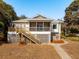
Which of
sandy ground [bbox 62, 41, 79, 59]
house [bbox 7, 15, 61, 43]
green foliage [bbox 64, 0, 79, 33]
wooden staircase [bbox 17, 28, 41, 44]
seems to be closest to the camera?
sandy ground [bbox 62, 41, 79, 59]

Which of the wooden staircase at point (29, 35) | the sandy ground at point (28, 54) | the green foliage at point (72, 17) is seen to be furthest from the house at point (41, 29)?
the sandy ground at point (28, 54)

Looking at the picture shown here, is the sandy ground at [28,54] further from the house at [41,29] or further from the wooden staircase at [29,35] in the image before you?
the house at [41,29]

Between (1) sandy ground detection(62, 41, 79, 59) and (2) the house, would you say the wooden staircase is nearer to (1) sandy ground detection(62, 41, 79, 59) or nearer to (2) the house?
(2) the house

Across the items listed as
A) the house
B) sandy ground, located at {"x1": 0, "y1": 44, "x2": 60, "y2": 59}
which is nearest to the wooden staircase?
the house

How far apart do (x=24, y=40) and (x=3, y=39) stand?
571 centimetres

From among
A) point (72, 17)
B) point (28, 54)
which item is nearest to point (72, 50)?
point (28, 54)

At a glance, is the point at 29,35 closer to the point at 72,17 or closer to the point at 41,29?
the point at 41,29

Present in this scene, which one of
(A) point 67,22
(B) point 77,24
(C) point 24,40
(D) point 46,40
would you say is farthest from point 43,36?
(A) point 67,22

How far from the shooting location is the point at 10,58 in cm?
1836

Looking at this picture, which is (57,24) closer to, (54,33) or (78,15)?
(54,33)

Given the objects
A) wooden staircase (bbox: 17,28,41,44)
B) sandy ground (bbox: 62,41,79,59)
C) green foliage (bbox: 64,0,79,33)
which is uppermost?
green foliage (bbox: 64,0,79,33)

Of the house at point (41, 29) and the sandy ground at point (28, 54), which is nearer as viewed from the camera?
the sandy ground at point (28, 54)

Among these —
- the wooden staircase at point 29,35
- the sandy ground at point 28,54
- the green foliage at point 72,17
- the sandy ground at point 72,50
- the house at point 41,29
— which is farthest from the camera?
the green foliage at point 72,17

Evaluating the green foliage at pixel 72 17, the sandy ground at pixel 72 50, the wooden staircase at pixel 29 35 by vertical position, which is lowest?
the sandy ground at pixel 72 50
